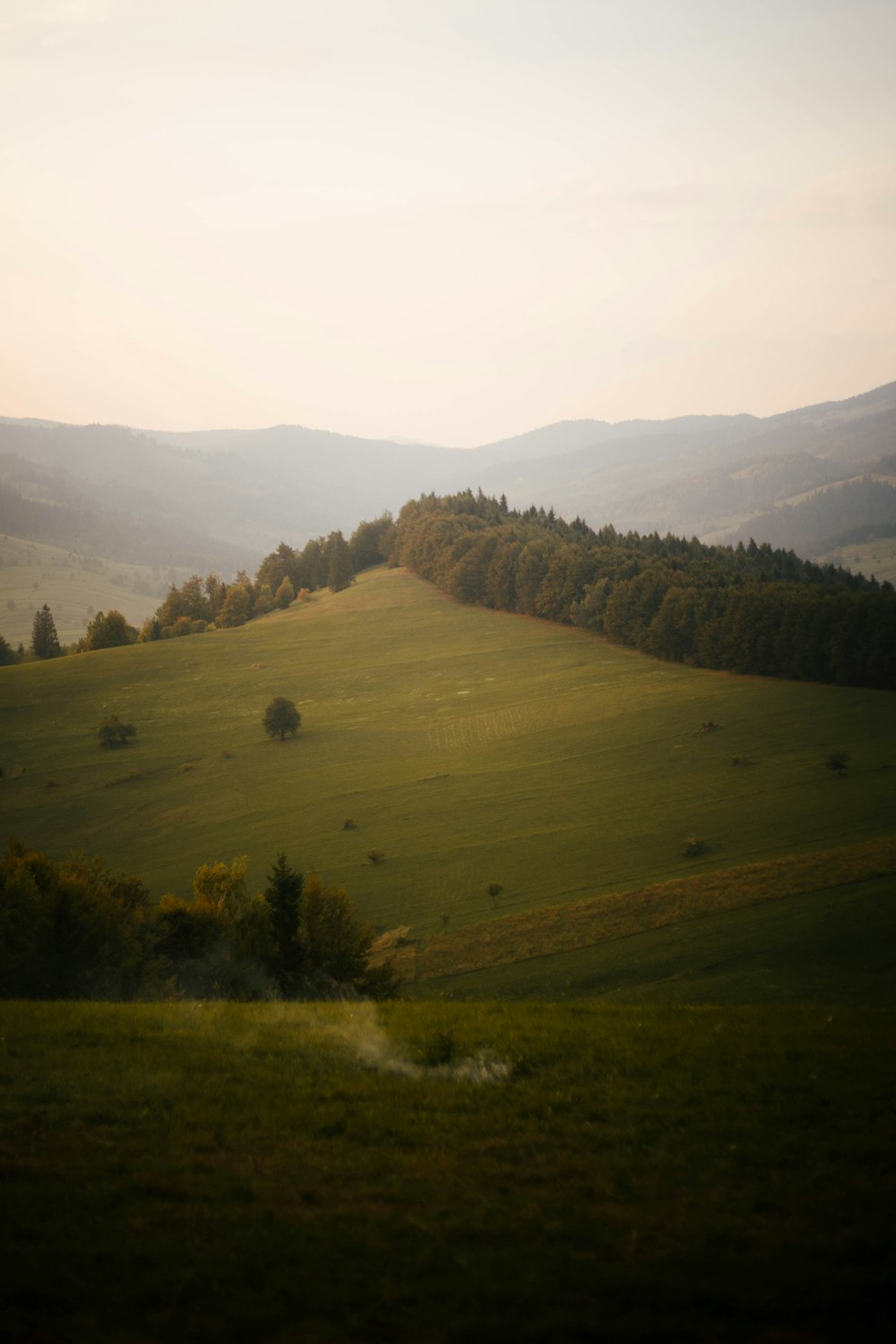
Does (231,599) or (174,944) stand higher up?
(231,599)

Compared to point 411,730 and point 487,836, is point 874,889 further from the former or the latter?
point 411,730

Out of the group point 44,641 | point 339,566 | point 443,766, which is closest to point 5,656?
point 44,641

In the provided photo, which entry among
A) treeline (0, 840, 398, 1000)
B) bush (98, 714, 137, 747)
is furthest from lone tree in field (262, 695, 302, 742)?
treeline (0, 840, 398, 1000)

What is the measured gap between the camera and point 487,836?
→ 230 ft

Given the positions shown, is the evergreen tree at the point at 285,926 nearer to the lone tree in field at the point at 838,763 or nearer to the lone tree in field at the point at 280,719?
the lone tree in field at the point at 838,763

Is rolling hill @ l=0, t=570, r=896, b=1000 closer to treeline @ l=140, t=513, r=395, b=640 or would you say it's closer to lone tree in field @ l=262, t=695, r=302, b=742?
lone tree in field @ l=262, t=695, r=302, b=742

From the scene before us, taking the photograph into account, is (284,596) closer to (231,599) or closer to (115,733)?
(231,599)

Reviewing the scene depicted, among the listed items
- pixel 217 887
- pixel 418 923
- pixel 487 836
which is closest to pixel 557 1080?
pixel 217 887

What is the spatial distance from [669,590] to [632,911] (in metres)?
74.2

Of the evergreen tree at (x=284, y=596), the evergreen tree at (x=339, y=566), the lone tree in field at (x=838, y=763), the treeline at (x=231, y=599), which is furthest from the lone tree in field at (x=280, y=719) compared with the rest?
the evergreen tree at (x=339, y=566)

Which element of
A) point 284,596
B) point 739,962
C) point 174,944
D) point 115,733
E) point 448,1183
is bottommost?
point 739,962

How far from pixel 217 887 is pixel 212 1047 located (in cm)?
3393

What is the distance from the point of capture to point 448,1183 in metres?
11.8

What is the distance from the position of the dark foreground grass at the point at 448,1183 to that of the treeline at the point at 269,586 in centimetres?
14890
